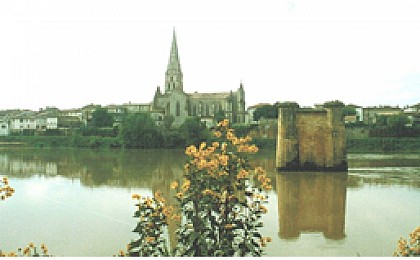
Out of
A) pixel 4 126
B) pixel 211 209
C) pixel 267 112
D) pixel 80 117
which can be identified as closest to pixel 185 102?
pixel 267 112

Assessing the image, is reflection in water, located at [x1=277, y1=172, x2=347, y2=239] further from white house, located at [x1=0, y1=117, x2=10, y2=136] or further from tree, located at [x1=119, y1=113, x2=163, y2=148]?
tree, located at [x1=119, y1=113, x2=163, y2=148]

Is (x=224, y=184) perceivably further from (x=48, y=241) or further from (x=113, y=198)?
(x=113, y=198)

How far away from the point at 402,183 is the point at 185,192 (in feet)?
37.1

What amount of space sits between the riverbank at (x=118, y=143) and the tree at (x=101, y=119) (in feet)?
36.8

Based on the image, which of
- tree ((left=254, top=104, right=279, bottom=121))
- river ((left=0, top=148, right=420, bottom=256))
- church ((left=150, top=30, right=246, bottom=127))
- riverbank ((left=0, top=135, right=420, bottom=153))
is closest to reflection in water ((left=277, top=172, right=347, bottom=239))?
river ((left=0, top=148, right=420, bottom=256))

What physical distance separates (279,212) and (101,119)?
149 ft

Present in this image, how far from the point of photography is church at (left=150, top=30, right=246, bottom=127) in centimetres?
5731

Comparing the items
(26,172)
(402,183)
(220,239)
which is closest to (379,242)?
(220,239)

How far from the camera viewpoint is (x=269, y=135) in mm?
35875

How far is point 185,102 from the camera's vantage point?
188 feet

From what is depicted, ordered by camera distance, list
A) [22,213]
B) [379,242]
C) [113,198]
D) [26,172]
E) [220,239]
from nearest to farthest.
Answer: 1. [220,239]
2. [379,242]
3. [22,213]
4. [113,198]
5. [26,172]

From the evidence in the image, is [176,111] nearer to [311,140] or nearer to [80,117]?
[80,117]

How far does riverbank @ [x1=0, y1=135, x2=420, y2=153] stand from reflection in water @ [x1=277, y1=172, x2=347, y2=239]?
16.1m

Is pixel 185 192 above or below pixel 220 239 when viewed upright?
above
